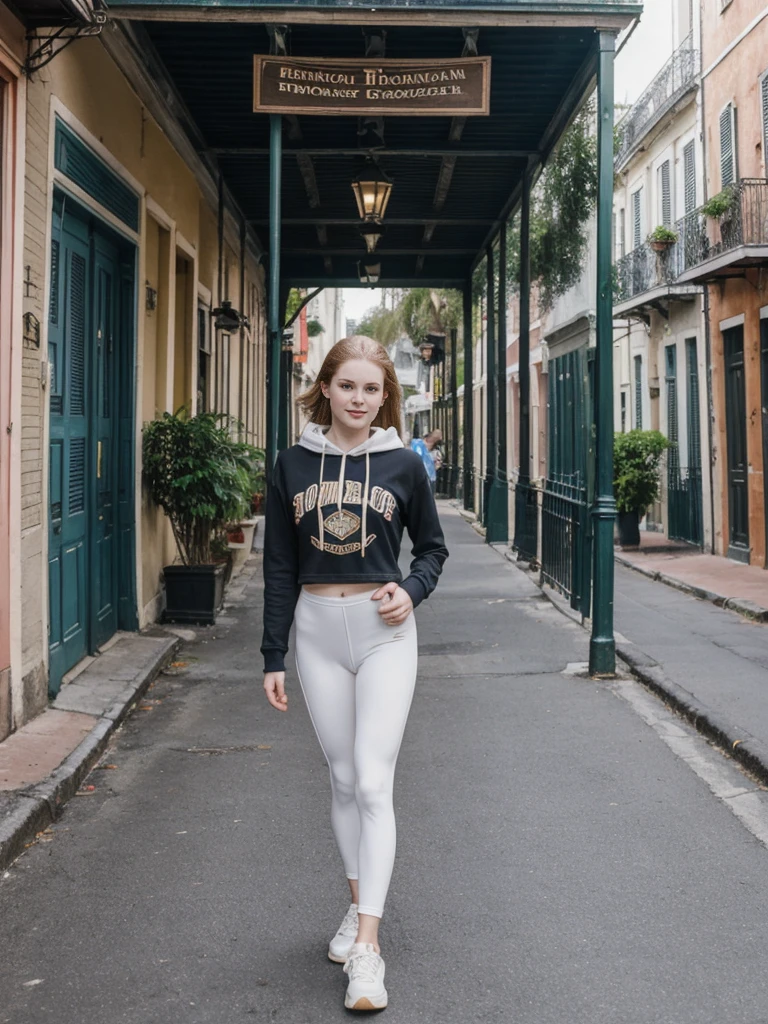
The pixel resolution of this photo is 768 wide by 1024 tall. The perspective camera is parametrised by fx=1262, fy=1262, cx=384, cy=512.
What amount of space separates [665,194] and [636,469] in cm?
665

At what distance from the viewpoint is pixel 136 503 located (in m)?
9.87

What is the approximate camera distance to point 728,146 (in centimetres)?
1875

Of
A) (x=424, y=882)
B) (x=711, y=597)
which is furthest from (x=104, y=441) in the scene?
(x=711, y=597)

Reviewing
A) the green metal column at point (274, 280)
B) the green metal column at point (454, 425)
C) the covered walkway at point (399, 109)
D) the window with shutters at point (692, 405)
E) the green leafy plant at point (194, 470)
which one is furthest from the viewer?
the green metal column at point (454, 425)

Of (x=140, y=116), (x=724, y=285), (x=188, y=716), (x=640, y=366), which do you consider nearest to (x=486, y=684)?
(x=188, y=716)

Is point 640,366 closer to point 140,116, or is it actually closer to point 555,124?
point 555,124

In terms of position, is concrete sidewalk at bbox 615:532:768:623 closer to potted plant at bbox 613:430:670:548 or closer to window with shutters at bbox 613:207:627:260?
potted plant at bbox 613:430:670:548

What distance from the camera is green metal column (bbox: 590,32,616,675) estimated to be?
869 cm

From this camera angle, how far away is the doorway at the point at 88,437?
759 centimetres

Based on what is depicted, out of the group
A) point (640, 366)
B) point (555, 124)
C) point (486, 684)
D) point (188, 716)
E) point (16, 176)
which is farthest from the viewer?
point (640, 366)

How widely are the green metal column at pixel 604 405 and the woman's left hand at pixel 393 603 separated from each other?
5178mm

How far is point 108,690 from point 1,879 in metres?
3.04

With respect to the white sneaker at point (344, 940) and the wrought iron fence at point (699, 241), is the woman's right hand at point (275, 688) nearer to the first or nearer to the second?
the white sneaker at point (344, 940)

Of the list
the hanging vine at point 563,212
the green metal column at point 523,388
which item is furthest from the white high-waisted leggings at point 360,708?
the hanging vine at point 563,212
